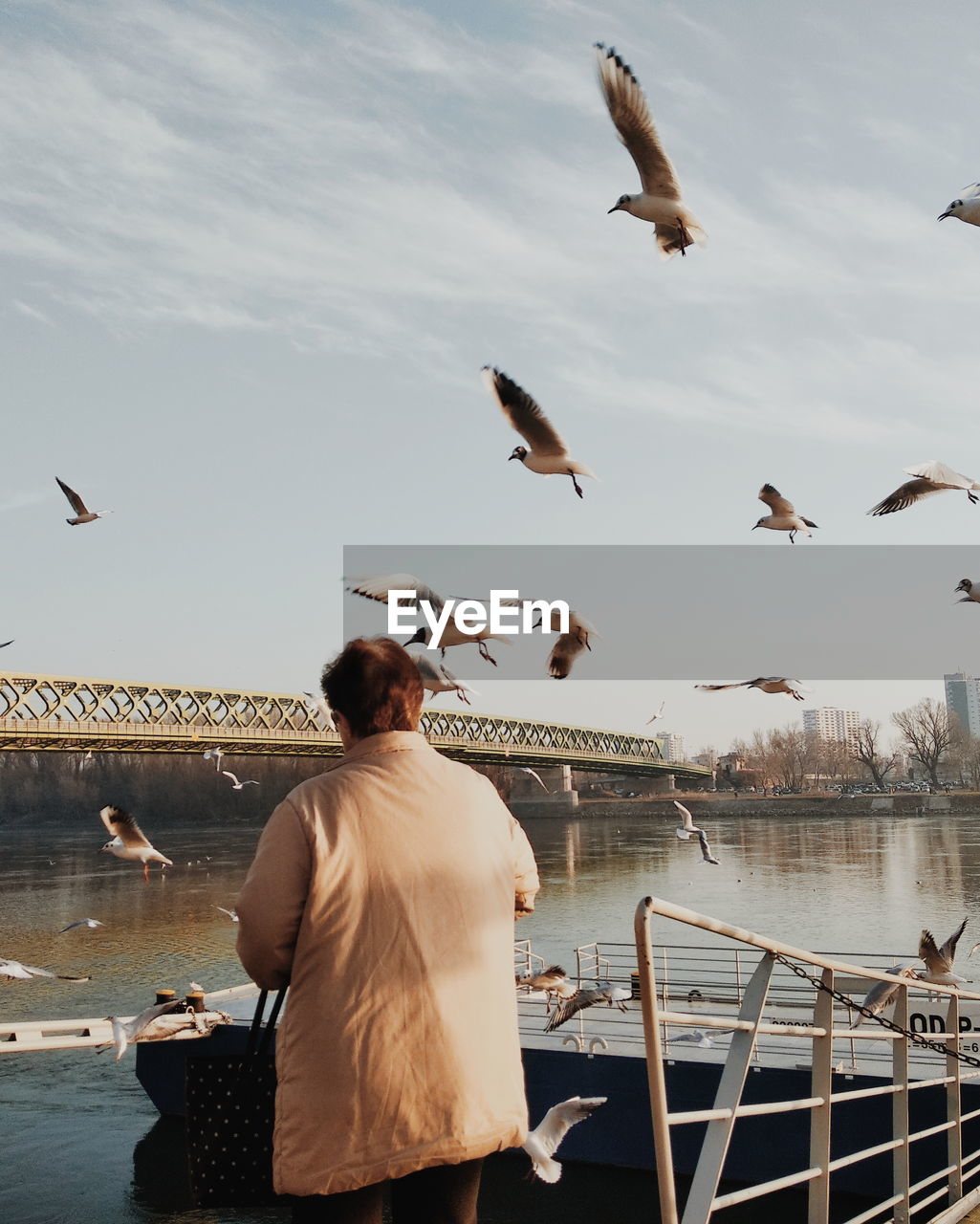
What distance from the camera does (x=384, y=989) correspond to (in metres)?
1.82

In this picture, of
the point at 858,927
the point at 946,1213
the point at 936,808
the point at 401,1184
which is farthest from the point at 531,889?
the point at 936,808

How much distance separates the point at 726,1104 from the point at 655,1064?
39cm

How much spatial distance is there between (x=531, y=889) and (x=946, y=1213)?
121 inches

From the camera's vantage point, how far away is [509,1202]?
11344mm

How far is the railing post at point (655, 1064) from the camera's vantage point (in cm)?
213

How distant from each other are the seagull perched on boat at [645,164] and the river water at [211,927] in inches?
327

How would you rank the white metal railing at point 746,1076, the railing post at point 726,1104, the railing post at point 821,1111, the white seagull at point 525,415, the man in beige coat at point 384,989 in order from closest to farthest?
the man in beige coat at point 384,989 < the white metal railing at point 746,1076 < the railing post at point 726,1104 < the railing post at point 821,1111 < the white seagull at point 525,415

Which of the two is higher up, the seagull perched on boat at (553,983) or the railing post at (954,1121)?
the railing post at (954,1121)

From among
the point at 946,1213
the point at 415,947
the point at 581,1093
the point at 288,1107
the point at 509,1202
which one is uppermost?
the point at 415,947

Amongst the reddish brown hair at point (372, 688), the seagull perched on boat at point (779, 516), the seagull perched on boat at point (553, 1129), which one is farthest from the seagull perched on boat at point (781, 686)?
the reddish brown hair at point (372, 688)

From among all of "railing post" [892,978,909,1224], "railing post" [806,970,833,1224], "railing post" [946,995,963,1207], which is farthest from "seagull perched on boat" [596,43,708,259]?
"railing post" [806,970,833,1224]

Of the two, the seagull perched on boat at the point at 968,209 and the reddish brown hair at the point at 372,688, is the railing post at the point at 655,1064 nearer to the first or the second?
the reddish brown hair at the point at 372,688

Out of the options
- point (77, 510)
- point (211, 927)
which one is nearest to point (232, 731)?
point (211, 927)

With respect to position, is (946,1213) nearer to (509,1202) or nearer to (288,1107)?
(288,1107)
